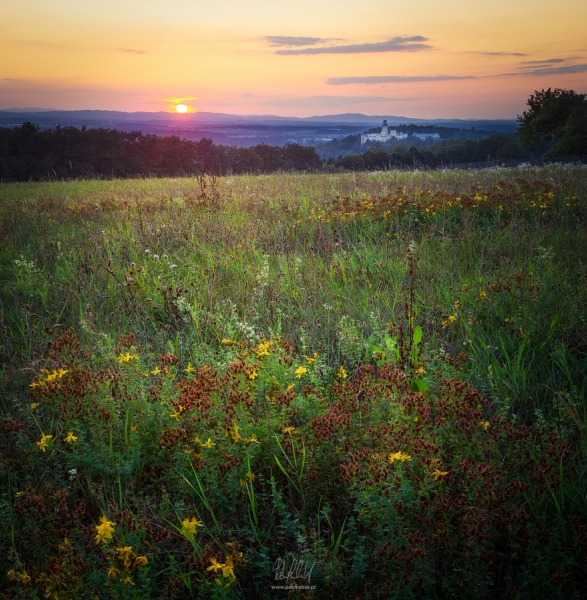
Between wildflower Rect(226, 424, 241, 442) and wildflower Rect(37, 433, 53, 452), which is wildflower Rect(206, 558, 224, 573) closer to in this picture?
wildflower Rect(226, 424, 241, 442)

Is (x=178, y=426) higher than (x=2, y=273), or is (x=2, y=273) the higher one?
(x=2, y=273)

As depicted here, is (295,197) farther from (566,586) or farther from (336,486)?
(566,586)

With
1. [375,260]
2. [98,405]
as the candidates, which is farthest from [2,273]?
[375,260]

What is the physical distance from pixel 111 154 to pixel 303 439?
40.1m

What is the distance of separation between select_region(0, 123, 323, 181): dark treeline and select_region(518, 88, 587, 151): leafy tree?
1104 inches

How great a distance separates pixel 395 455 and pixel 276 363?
3.43ft

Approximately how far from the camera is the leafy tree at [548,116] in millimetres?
53281

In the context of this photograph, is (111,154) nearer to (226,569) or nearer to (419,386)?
(419,386)

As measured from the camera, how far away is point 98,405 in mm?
2475

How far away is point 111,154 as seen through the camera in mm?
37594

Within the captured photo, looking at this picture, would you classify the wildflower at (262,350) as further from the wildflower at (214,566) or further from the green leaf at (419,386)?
the wildflower at (214,566)

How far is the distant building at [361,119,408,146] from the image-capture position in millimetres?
47938

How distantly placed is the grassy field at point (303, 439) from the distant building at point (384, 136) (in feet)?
153

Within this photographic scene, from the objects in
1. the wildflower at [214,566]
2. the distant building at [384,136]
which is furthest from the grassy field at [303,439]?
the distant building at [384,136]
